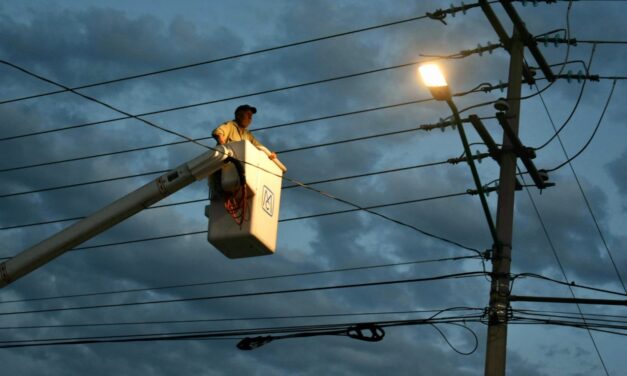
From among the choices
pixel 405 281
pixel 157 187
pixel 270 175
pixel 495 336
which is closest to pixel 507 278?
pixel 495 336

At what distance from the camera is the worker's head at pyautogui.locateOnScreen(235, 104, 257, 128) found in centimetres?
1369

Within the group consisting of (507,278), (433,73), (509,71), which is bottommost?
(507,278)

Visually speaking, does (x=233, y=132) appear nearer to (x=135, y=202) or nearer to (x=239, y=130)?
(x=239, y=130)

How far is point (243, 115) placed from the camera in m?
13.7

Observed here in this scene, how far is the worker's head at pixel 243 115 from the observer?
13.7m

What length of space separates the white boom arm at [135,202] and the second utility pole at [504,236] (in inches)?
142

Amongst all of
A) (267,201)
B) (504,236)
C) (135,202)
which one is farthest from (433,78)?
(135,202)

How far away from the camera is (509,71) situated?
14398 mm

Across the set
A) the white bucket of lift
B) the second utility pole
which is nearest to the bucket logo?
the white bucket of lift

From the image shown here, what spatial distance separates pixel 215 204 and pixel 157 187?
2.55 feet

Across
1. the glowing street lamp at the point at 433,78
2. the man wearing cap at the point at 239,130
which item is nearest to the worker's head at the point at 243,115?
the man wearing cap at the point at 239,130

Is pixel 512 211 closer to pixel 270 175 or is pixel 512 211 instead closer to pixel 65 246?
pixel 270 175

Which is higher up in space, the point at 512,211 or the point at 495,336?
the point at 512,211

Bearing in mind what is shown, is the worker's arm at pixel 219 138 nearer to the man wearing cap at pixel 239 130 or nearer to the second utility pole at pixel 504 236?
the man wearing cap at pixel 239 130
